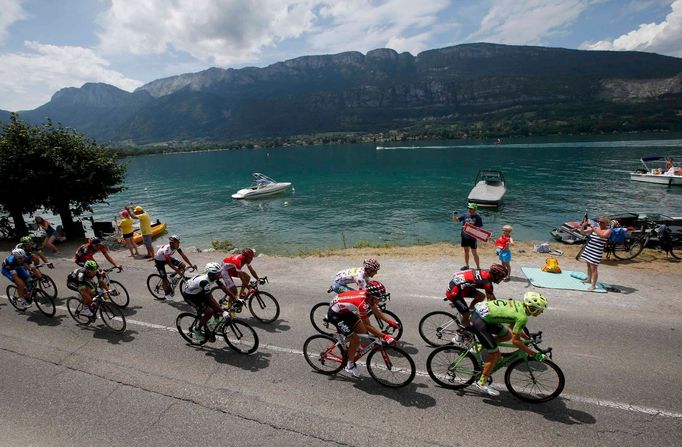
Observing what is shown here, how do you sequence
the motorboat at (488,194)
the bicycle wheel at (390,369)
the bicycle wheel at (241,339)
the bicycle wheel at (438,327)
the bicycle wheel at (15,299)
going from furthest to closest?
the motorboat at (488,194) < the bicycle wheel at (15,299) < the bicycle wheel at (438,327) < the bicycle wheel at (241,339) < the bicycle wheel at (390,369)

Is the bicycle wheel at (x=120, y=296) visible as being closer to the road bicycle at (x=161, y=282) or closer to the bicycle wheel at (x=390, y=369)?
the road bicycle at (x=161, y=282)

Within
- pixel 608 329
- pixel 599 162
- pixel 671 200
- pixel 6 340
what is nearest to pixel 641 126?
pixel 599 162

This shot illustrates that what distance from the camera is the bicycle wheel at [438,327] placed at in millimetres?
8492

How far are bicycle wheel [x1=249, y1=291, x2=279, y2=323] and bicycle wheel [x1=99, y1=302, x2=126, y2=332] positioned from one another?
11.9 feet

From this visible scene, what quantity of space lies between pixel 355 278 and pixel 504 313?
3.31m

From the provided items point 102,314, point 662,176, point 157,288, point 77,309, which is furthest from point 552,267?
point 662,176

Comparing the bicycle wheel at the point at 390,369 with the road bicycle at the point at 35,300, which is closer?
the bicycle wheel at the point at 390,369

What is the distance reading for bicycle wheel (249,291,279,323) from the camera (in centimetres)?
1015

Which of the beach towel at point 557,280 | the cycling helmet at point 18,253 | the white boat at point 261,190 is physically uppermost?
the cycling helmet at point 18,253

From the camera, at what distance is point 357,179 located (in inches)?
2702

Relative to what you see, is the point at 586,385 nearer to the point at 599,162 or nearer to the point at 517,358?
the point at 517,358

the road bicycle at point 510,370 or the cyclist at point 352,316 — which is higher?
the cyclist at point 352,316

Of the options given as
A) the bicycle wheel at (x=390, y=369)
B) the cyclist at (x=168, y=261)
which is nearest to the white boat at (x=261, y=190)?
the cyclist at (x=168, y=261)

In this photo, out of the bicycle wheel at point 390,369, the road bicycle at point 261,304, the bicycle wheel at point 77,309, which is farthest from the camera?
the bicycle wheel at point 77,309
